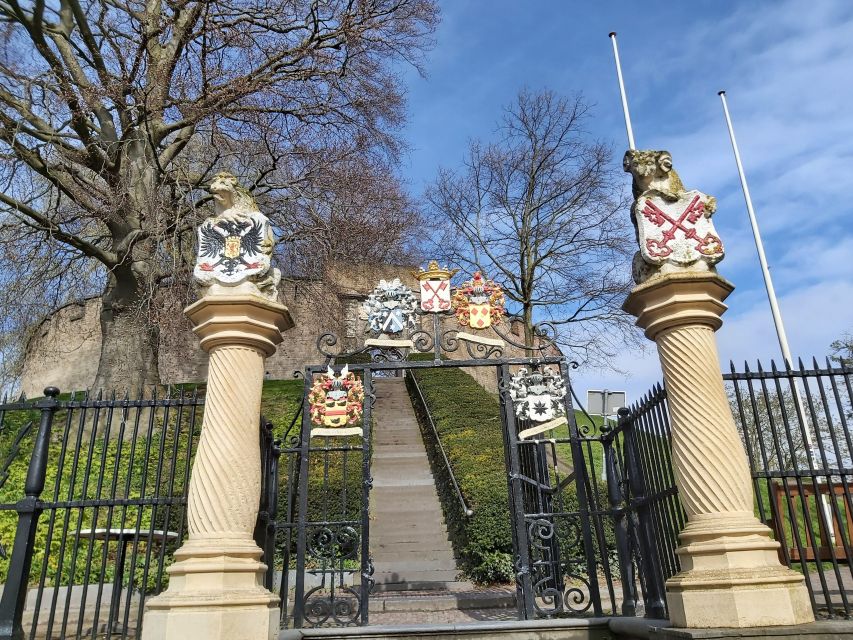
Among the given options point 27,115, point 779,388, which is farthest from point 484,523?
point 27,115

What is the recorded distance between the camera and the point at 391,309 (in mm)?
6938

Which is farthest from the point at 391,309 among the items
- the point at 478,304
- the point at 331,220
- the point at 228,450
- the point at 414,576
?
the point at 331,220

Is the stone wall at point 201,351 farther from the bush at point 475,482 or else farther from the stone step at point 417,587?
the stone step at point 417,587

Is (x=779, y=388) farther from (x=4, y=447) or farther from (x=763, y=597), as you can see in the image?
(x=4, y=447)

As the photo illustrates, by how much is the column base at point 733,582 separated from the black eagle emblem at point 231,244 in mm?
3674

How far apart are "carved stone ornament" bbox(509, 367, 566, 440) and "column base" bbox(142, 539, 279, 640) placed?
3345 millimetres

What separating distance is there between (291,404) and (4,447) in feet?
20.1

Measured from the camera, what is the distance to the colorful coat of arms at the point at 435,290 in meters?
6.90

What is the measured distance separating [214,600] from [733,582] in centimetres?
312

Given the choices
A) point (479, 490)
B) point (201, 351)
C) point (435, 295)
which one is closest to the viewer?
point (435, 295)

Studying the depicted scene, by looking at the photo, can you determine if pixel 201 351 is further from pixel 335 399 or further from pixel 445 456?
pixel 335 399

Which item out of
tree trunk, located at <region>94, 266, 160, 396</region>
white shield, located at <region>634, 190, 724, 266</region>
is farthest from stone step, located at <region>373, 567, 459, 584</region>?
tree trunk, located at <region>94, 266, 160, 396</region>

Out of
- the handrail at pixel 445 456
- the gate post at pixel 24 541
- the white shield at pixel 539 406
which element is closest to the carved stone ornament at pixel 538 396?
the white shield at pixel 539 406

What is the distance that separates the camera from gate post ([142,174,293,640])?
13.0ft
